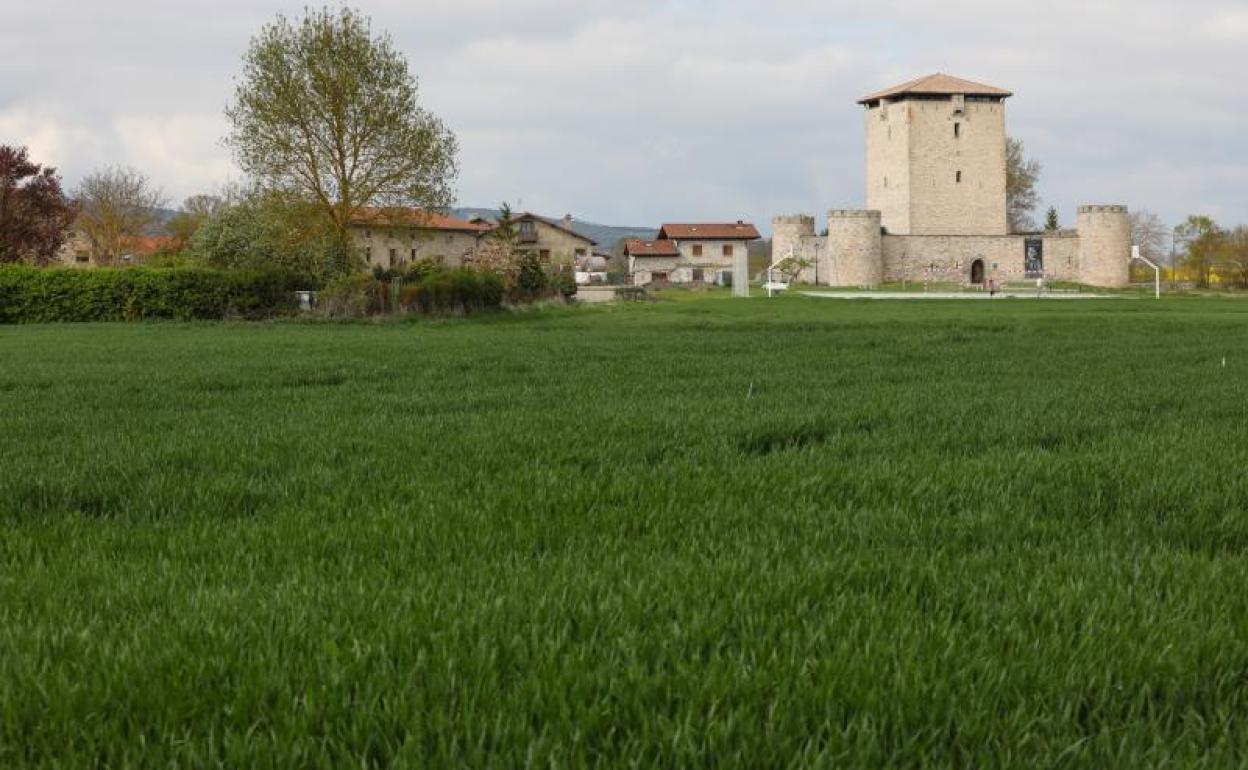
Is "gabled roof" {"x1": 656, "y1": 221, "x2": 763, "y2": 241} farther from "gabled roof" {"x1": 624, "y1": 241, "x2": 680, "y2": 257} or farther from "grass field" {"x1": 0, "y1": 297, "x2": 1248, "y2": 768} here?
"grass field" {"x1": 0, "y1": 297, "x2": 1248, "y2": 768}

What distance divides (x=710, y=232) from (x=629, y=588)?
118m

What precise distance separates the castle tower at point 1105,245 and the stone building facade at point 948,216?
4.5 inches

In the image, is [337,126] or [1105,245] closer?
[337,126]

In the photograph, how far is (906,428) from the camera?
7.39 m

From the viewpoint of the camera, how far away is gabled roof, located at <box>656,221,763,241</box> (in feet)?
386

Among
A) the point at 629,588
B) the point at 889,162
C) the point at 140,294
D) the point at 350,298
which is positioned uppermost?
the point at 889,162

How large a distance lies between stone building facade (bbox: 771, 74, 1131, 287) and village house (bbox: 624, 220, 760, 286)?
2604 centimetres

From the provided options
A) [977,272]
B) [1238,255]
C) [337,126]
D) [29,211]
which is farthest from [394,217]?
[977,272]

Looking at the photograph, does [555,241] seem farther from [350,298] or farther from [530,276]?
[350,298]

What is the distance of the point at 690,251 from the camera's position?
11756 cm

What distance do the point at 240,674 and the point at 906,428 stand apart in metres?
5.56

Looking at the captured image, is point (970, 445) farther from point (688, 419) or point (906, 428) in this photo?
point (688, 419)

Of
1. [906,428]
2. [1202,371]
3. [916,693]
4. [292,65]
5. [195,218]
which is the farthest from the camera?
[195,218]

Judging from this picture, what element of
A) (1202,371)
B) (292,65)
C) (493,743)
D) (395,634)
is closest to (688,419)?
(395,634)
